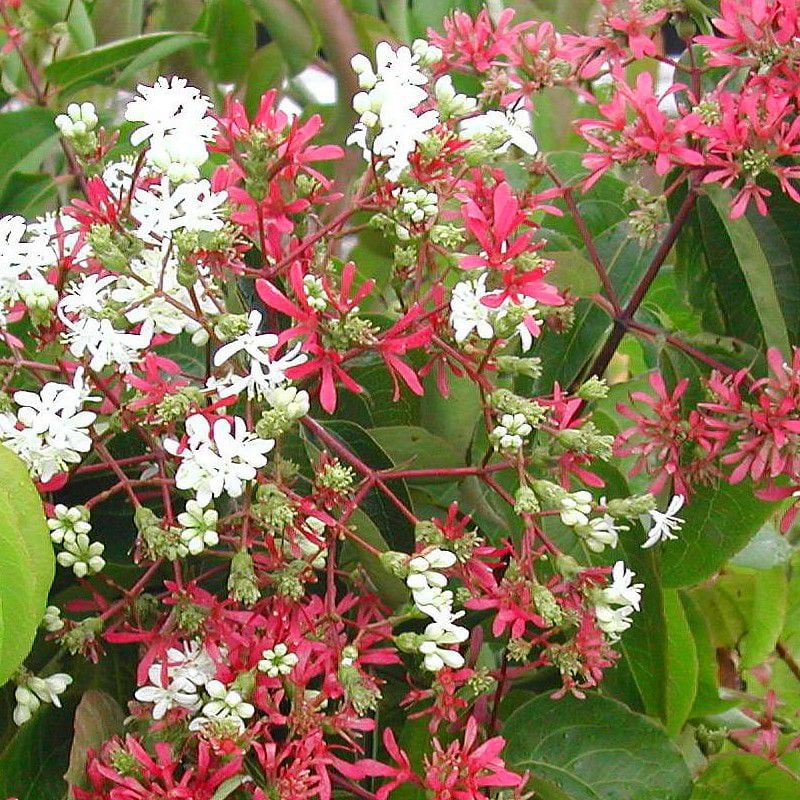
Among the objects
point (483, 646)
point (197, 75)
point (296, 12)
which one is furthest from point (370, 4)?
point (483, 646)

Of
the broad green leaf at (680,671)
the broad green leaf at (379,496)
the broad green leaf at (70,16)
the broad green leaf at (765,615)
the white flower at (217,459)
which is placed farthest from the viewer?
the broad green leaf at (70,16)

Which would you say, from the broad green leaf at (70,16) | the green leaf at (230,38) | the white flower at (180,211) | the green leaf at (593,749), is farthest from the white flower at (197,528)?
the green leaf at (230,38)

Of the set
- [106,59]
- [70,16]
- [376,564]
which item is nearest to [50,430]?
[376,564]

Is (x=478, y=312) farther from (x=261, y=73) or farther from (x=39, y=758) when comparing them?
(x=261, y=73)

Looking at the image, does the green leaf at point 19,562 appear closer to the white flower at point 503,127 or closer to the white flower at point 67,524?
the white flower at point 67,524

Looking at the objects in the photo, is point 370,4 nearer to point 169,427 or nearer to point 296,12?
point 296,12

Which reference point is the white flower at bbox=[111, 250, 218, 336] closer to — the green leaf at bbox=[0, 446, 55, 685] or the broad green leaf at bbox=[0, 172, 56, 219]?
the green leaf at bbox=[0, 446, 55, 685]
